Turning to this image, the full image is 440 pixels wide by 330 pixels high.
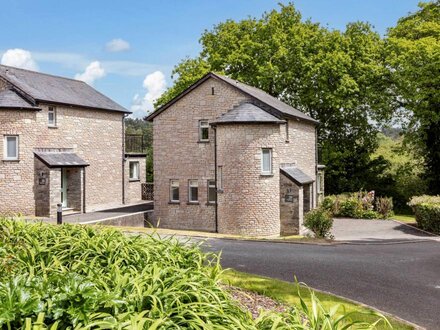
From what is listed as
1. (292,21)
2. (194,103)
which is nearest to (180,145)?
(194,103)

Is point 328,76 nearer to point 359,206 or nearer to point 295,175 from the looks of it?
point 359,206

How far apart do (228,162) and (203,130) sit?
3.56m

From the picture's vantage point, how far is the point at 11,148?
976 inches

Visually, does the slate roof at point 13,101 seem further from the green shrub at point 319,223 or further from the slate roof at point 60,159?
the green shrub at point 319,223

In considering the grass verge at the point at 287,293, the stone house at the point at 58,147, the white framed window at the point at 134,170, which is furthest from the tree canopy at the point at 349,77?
the grass verge at the point at 287,293

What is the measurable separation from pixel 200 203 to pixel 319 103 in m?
16.5

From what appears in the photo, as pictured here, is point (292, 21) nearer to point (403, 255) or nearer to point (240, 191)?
point (240, 191)

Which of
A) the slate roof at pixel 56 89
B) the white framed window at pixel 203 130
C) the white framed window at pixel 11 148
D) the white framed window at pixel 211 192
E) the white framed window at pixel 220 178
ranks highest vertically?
the slate roof at pixel 56 89

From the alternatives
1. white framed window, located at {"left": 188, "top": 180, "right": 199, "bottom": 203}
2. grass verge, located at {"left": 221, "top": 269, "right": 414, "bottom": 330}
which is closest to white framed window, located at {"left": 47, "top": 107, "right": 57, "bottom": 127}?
white framed window, located at {"left": 188, "top": 180, "right": 199, "bottom": 203}

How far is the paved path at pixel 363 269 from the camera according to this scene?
33.4 feet

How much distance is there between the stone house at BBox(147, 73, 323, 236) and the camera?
23.7 m

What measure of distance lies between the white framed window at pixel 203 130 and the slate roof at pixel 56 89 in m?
8.35

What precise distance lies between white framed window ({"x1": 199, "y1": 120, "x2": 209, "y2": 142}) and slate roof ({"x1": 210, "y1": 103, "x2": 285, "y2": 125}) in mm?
1765

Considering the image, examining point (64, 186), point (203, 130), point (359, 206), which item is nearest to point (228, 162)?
point (203, 130)
